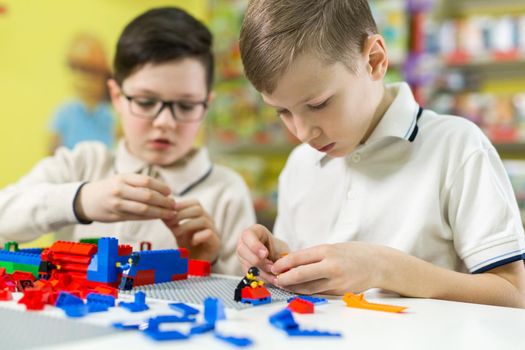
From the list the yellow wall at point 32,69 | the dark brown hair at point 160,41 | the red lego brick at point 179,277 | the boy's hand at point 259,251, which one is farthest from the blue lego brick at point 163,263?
the yellow wall at point 32,69

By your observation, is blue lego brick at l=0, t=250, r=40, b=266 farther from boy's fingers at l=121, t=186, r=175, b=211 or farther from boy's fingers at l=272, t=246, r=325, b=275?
boy's fingers at l=272, t=246, r=325, b=275

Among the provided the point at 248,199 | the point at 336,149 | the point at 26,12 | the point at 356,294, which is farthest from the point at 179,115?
the point at 26,12

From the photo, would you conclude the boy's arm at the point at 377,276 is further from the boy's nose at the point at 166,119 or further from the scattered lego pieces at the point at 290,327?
the boy's nose at the point at 166,119

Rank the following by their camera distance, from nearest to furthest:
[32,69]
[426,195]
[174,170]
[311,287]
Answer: [311,287]
[426,195]
[174,170]
[32,69]

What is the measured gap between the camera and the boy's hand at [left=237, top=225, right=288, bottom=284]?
0.96m

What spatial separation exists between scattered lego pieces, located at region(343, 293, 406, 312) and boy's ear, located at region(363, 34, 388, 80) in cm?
44

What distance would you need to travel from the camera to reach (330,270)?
862 mm

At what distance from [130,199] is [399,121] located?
535mm

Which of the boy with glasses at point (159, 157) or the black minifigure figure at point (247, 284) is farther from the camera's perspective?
the boy with glasses at point (159, 157)

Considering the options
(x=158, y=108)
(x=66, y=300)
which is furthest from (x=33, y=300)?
(x=158, y=108)

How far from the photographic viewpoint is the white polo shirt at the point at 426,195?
1.04 meters

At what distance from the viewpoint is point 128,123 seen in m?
1.55

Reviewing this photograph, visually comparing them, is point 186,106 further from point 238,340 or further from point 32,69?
point 32,69

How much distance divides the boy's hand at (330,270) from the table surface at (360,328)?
0.09 ft
